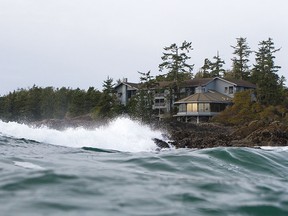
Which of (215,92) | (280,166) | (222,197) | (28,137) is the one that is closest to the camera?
(222,197)

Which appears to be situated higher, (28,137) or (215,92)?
(215,92)

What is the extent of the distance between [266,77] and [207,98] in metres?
7.47

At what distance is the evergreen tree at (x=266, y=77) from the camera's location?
169 feet

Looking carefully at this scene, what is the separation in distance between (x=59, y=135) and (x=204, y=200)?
13.4m

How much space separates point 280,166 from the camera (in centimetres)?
893

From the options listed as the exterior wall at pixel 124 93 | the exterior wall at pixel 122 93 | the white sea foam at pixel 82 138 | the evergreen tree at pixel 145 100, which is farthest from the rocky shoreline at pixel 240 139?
the exterior wall at pixel 122 93

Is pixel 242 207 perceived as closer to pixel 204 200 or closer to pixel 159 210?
pixel 204 200

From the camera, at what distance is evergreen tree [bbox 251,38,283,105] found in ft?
169

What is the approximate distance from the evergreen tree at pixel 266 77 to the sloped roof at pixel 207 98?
4.55 meters

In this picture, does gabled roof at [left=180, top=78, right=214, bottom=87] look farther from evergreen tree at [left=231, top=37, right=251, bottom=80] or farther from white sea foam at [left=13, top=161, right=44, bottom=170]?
white sea foam at [left=13, top=161, right=44, bottom=170]

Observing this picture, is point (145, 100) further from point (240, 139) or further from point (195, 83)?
point (240, 139)

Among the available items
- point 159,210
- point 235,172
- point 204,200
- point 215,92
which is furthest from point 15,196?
point 215,92

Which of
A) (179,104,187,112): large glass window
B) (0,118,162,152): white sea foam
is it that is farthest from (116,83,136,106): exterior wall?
(0,118,162,152): white sea foam

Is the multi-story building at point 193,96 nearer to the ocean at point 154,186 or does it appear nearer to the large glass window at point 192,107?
the large glass window at point 192,107
